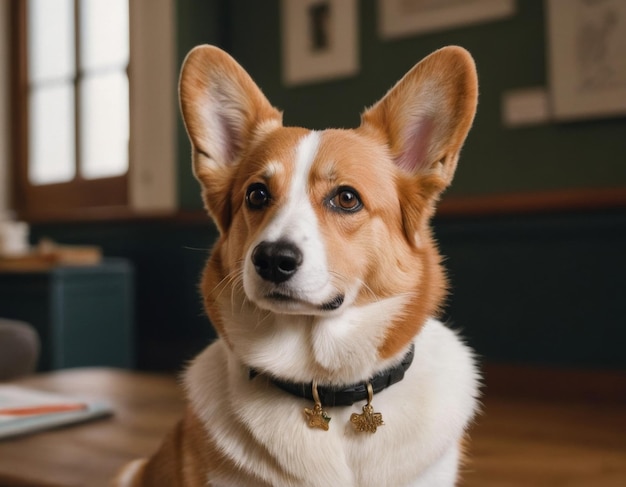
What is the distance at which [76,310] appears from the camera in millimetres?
2898

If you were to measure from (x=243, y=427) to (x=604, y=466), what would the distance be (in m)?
0.80

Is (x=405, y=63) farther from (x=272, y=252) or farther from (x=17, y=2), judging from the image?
(x=17, y=2)

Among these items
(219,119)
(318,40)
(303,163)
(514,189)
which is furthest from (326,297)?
(318,40)

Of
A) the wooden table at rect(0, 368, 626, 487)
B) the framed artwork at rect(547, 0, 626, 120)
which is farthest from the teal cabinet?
the framed artwork at rect(547, 0, 626, 120)

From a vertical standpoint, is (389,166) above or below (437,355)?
above

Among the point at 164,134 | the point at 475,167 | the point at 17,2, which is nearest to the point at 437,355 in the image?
the point at 475,167

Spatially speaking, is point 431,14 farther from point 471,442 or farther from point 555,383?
point 471,442

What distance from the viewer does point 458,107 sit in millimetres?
771

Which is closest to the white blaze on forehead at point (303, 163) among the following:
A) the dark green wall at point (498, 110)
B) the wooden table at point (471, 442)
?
the wooden table at point (471, 442)

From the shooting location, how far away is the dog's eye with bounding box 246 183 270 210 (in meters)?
0.85

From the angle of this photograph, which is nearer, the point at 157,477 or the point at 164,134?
the point at 157,477

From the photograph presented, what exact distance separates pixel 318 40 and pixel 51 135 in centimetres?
198

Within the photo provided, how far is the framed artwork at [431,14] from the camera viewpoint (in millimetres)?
2471

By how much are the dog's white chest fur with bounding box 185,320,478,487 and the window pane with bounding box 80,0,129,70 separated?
277cm
